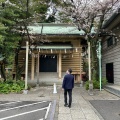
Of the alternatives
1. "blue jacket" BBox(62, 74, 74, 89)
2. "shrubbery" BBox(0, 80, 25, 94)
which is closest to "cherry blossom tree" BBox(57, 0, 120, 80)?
"shrubbery" BBox(0, 80, 25, 94)

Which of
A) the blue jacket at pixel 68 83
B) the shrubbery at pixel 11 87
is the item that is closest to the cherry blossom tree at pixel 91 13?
the shrubbery at pixel 11 87

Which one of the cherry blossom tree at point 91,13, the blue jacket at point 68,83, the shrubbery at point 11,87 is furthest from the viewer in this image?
the cherry blossom tree at point 91,13

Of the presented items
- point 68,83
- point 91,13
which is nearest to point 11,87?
point 68,83

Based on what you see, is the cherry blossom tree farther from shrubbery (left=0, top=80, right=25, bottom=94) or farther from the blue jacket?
the blue jacket

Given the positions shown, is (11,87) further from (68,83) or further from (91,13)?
(91,13)

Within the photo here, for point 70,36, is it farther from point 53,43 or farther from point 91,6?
point 91,6

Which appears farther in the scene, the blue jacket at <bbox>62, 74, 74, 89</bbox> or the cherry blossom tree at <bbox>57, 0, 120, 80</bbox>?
the cherry blossom tree at <bbox>57, 0, 120, 80</bbox>

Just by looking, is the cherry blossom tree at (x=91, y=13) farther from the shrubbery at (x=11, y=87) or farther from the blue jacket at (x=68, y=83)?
the blue jacket at (x=68, y=83)

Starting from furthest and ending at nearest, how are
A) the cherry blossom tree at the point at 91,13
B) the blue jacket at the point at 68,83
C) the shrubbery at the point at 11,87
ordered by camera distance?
the cherry blossom tree at the point at 91,13 < the shrubbery at the point at 11,87 < the blue jacket at the point at 68,83

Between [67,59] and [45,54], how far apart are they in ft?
7.76

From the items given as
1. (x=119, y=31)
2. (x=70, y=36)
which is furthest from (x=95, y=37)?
(x=70, y=36)

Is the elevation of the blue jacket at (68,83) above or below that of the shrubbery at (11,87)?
above

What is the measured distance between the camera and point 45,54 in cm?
1941

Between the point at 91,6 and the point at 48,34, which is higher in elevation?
the point at 91,6
